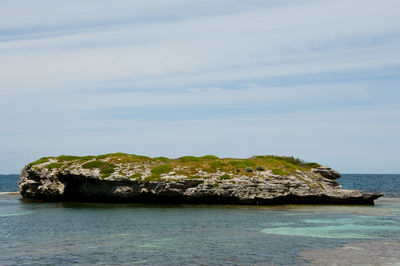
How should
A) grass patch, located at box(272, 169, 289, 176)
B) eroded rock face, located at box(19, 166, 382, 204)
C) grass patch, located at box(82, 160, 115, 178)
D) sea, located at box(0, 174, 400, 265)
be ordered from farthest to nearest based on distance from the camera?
grass patch, located at box(82, 160, 115, 178) < grass patch, located at box(272, 169, 289, 176) < eroded rock face, located at box(19, 166, 382, 204) < sea, located at box(0, 174, 400, 265)

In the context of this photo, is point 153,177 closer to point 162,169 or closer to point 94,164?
point 162,169

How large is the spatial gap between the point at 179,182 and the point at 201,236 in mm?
27250

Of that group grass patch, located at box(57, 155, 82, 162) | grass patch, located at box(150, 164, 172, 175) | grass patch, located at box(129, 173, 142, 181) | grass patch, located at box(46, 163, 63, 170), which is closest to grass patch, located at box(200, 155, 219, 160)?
grass patch, located at box(150, 164, 172, 175)

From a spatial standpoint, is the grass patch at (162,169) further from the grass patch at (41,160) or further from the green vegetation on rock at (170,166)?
the grass patch at (41,160)

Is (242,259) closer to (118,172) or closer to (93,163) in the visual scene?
(118,172)

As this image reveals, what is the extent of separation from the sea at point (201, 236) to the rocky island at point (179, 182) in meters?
6.25

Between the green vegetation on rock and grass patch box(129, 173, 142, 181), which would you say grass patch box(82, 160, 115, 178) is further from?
grass patch box(129, 173, 142, 181)

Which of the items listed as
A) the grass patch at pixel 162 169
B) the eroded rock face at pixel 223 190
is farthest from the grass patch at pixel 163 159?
the eroded rock face at pixel 223 190

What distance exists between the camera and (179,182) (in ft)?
201

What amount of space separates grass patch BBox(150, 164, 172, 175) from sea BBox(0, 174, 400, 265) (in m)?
10.4

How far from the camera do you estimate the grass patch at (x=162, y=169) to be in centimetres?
6435

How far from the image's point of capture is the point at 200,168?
65.2 meters

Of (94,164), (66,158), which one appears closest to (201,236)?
(94,164)

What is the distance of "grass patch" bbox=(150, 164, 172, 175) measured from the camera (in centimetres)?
6435
